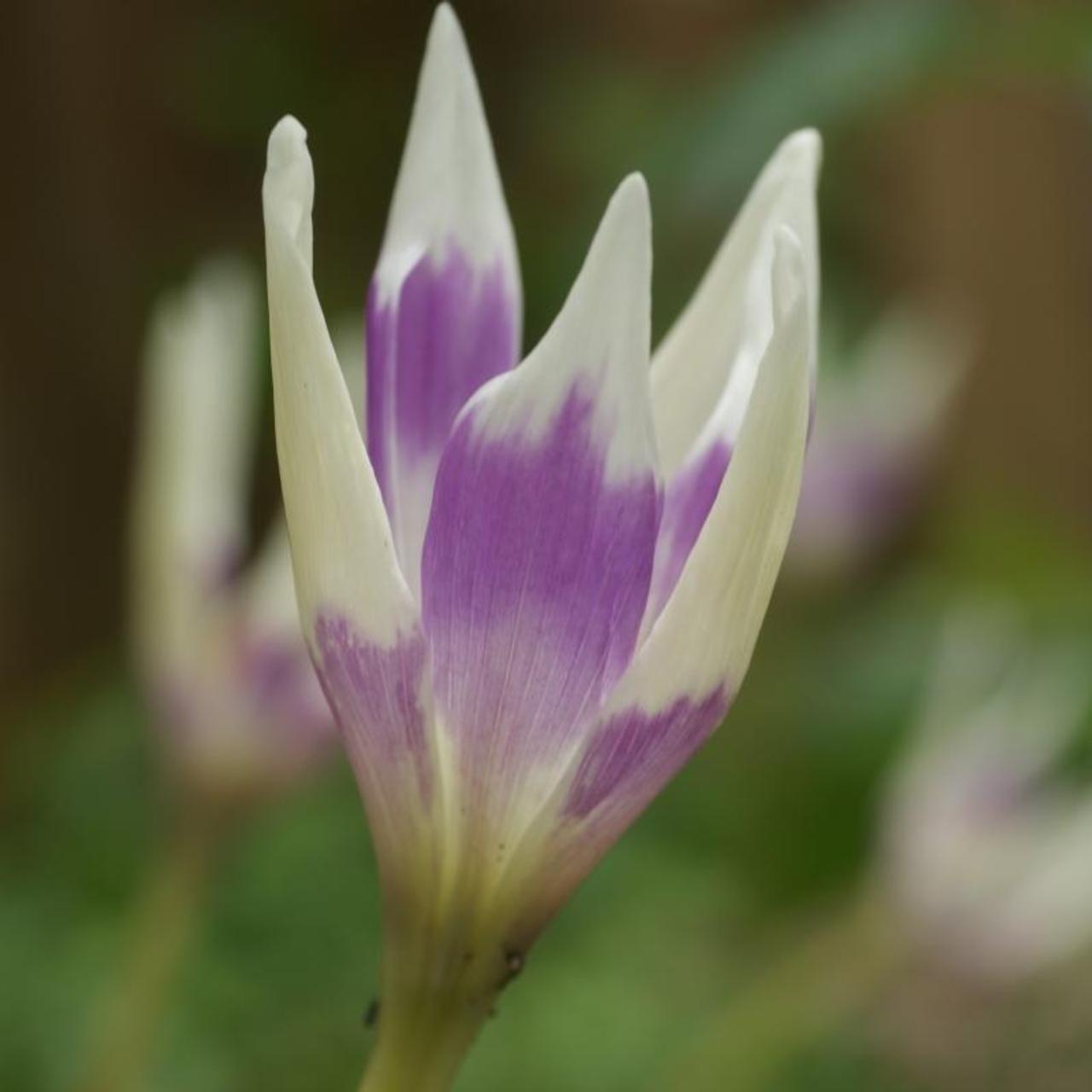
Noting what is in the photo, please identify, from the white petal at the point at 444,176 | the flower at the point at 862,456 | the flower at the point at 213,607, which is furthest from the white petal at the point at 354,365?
the flower at the point at 862,456

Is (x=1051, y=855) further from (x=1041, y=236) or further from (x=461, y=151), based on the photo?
(x=1041, y=236)

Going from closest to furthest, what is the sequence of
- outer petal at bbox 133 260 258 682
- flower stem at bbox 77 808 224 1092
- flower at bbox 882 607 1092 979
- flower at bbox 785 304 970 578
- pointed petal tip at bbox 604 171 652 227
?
1. pointed petal tip at bbox 604 171 652 227
2. flower stem at bbox 77 808 224 1092
3. outer petal at bbox 133 260 258 682
4. flower at bbox 882 607 1092 979
5. flower at bbox 785 304 970 578

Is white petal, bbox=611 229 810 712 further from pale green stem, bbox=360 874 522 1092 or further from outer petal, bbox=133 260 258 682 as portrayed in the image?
outer petal, bbox=133 260 258 682

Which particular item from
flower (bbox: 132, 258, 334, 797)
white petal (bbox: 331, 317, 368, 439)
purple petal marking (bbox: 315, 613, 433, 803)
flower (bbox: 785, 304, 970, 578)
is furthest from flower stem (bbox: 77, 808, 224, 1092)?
flower (bbox: 785, 304, 970, 578)

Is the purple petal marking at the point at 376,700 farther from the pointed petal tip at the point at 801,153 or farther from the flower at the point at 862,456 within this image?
the flower at the point at 862,456

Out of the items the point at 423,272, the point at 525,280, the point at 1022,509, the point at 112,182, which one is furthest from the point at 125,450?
the point at 423,272

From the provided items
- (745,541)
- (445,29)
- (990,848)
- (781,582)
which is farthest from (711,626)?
(781,582)
